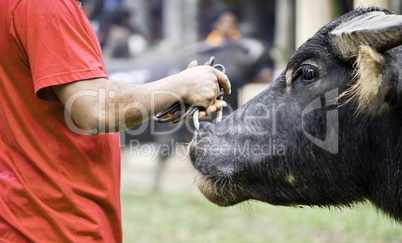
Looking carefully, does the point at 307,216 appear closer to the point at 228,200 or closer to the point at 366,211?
the point at 366,211

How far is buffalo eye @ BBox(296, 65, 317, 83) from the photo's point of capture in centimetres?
299

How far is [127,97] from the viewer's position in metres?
2.64

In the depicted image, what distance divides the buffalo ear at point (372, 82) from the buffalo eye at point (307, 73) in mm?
229

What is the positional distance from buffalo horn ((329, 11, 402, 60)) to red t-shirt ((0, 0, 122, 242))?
1008 millimetres

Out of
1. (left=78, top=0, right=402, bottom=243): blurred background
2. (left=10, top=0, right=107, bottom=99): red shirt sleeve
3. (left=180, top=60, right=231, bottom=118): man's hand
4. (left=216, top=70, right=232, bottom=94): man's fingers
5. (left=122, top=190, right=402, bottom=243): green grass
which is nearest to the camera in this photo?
(left=10, top=0, right=107, bottom=99): red shirt sleeve

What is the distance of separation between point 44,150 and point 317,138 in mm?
1203

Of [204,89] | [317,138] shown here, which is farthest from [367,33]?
[204,89]

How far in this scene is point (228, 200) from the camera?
3.18 m

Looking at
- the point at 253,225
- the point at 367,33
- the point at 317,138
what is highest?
the point at 367,33

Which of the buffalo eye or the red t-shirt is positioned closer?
the red t-shirt

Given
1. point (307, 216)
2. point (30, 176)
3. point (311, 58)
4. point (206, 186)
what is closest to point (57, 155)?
point (30, 176)

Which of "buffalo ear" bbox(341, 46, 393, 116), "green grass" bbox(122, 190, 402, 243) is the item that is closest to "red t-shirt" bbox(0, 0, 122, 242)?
"buffalo ear" bbox(341, 46, 393, 116)

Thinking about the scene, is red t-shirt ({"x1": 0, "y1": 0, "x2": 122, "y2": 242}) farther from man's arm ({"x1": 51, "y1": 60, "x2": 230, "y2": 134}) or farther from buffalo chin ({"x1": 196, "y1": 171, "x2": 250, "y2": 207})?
buffalo chin ({"x1": 196, "y1": 171, "x2": 250, "y2": 207})

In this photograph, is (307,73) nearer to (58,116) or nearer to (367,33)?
(367,33)
